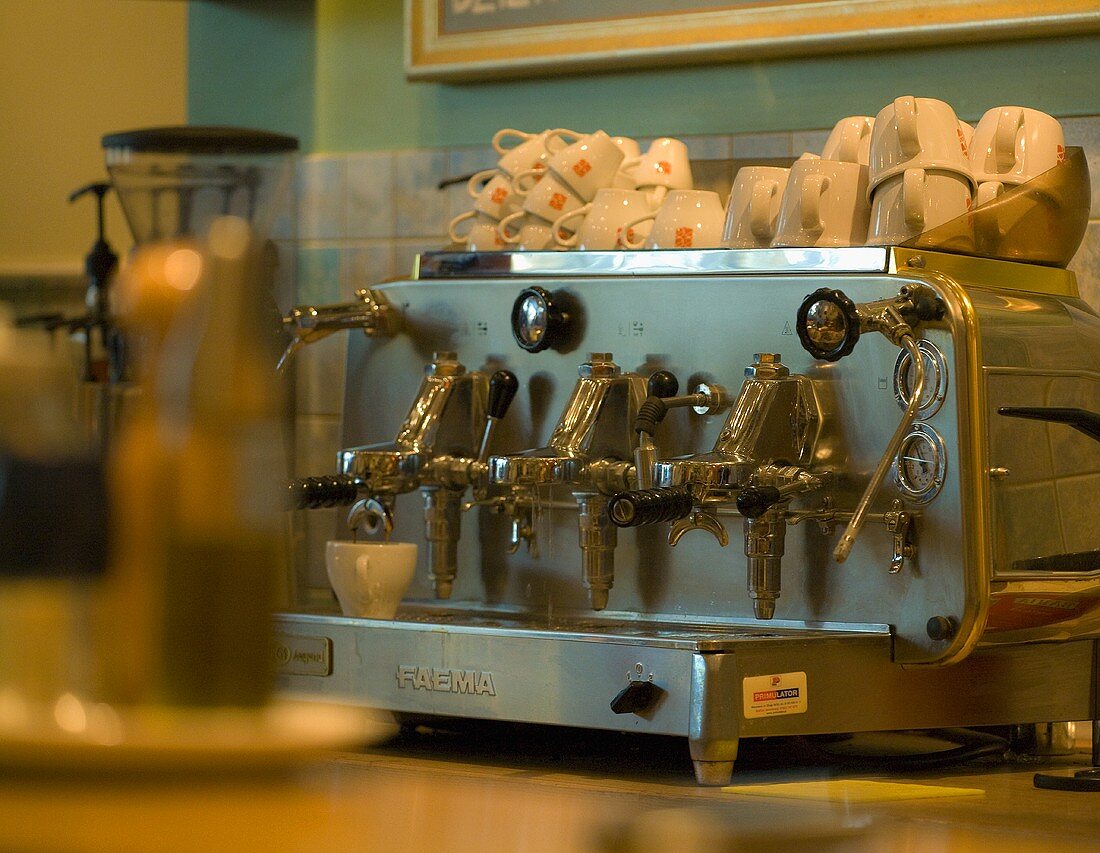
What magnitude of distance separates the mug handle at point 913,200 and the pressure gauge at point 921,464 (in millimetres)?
159

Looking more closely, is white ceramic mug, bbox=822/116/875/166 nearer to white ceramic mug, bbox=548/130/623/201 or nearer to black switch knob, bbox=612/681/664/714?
white ceramic mug, bbox=548/130/623/201

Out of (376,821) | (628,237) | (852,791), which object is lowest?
(852,791)

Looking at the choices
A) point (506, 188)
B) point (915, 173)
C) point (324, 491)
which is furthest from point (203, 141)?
point (915, 173)

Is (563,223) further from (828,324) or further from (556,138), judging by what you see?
(828,324)

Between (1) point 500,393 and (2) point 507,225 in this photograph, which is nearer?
(1) point 500,393

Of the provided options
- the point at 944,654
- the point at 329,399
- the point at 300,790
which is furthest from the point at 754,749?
the point at 300,790

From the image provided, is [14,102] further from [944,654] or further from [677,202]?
[944,654]

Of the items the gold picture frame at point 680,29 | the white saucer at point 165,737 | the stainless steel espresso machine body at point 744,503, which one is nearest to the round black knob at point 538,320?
the stainless steel espresso machine body at point 744,503

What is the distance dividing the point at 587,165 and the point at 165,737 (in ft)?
3.46

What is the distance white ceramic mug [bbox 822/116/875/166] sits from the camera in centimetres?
129

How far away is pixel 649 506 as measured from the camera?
41.9 inches

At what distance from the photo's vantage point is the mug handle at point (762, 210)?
4.17 feet

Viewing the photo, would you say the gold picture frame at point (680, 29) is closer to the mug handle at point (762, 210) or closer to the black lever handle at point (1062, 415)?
the mug handle at point (762, 210)

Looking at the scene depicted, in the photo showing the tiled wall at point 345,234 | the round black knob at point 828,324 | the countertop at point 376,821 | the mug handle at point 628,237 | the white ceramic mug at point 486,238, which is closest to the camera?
the countertop at point 376,821
